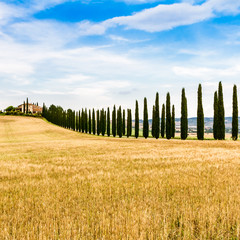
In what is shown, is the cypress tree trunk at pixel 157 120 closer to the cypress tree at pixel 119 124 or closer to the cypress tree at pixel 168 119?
the cypress tree at pixel 168 119

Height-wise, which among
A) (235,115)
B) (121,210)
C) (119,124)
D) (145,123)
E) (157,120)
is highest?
(235,115)

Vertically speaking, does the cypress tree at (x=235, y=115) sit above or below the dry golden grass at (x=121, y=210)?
above

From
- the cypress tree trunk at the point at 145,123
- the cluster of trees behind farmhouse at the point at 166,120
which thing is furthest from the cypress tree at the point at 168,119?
the cypress tree trunk at the point at 145,123

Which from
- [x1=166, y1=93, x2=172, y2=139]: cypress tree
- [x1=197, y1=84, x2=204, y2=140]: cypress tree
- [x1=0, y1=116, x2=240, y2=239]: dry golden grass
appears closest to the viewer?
[x1=0, y1=116, x2=240, y2=239]: dry golden grass

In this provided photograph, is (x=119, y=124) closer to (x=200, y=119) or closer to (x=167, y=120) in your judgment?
(x=167, y=120)

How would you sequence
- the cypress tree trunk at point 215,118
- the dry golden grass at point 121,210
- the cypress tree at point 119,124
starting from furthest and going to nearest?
the cypress tree at point 119,124
the cypress tree trunk at point 215,118
the dry golden grass at point 121,210

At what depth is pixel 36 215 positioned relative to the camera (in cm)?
510

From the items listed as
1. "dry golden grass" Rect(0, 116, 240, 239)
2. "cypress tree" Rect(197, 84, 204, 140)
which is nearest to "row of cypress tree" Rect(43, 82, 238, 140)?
"cypress tree" Rect(197, 84, 204, 140)

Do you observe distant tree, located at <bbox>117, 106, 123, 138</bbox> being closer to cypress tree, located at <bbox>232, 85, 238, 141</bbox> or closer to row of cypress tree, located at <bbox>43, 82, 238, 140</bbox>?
row of cypress tree, located at <bbox>43, 82, 238, 140</bbox>

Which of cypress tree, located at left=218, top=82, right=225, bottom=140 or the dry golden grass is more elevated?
cypress tree, located at left=218, top=82, right=225, bottom=140

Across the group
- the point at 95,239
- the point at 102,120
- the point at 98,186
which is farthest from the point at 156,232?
the point at 102,120

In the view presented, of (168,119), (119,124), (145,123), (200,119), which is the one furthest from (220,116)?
(119,124)

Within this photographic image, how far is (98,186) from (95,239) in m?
3.85

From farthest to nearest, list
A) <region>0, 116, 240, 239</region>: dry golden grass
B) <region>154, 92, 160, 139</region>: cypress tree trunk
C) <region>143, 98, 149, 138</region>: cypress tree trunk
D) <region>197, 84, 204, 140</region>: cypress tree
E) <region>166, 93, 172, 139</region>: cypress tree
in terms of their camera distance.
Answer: <region>143, 98, 149, 138</region>: cypress tree trunk
<region>154, 92, 160, 139</region>: cypress tree trunk
<region>166, 93, 172, 139</region>: cypress tree
<region>197, 84, 204, 140</region>: cypress tree
<region>0, 116, 240, 239</region>: dry golden grass
